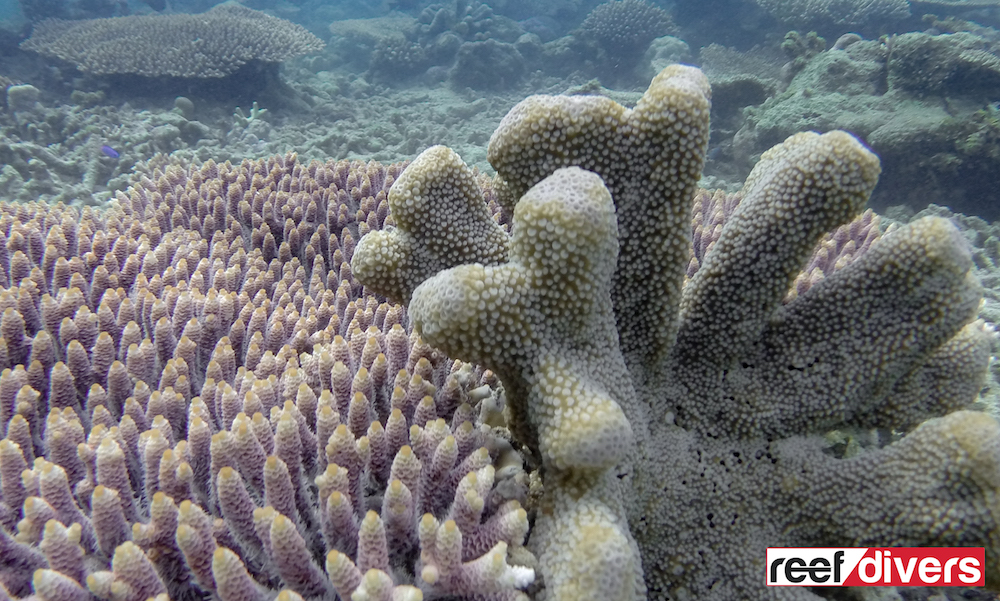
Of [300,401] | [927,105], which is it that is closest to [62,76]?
[300,401]

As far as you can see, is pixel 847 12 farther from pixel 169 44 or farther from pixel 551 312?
pixel 551 312

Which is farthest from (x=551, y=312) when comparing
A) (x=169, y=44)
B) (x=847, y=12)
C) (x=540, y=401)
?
(x=847, y=12)

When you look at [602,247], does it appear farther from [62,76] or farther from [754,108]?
[62,76]

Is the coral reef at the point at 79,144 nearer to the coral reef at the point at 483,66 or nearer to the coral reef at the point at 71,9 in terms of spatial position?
the coral reef at the point at 71,9

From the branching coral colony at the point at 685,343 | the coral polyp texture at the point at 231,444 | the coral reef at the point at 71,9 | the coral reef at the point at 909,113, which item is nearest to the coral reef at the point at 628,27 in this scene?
the coral reef at the point at 909,113

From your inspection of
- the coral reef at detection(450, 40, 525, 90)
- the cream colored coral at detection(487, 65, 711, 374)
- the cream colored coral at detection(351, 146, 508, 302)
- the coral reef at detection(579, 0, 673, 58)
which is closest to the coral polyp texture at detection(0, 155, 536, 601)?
the cream colored coral at detection(351, 146, 508, 302)

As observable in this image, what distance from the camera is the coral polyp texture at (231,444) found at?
4.55ft

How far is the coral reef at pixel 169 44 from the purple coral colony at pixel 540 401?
41.7 feet

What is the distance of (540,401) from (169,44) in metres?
16.4

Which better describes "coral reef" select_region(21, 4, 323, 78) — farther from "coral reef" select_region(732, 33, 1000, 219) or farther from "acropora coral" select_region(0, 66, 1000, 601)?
"acropora coral" select_region(0, 66, 1000, 601)

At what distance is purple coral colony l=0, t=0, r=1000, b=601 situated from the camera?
4.53 feet

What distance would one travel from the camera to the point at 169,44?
1345 centimetres

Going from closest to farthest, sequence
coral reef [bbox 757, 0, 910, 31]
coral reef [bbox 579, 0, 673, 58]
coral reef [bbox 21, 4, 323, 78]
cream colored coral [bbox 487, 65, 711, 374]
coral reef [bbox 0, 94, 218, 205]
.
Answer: cream colored coral [bbox 487, 65, 711, 374], coral reef [bbox 0, 94, 218, 205], coral reef [bbox 21, 4, 323, 78], coral reef [bbox 757, 0, 910, 31], coral reef [bbox 579, 0, 673, 58]

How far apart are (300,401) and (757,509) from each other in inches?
65.5
